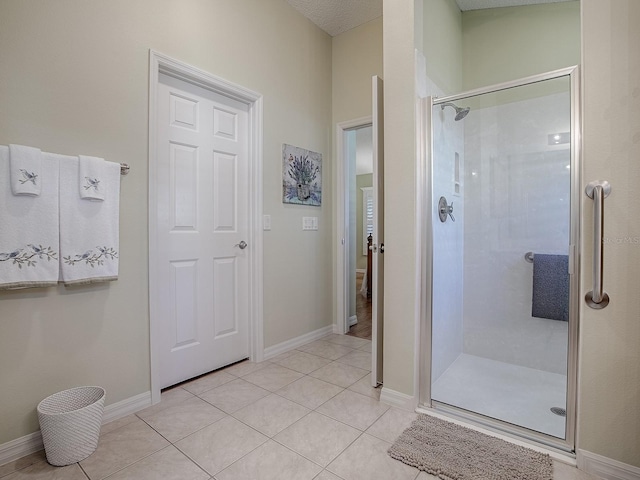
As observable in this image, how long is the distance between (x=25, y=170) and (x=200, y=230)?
101 cm

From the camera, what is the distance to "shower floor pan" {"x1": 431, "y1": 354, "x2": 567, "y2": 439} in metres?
1.74

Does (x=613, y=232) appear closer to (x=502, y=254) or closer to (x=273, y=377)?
(x=502, y=254)

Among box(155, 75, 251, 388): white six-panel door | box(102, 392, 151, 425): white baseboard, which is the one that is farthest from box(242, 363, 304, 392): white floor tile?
box(102, 392, 151, 425): white baseboard

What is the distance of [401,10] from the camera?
1.90 m

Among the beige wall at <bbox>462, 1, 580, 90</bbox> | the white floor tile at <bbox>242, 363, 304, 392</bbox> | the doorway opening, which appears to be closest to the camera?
the white floor tile at <bbox>242, 363, 304, 392</bbox>

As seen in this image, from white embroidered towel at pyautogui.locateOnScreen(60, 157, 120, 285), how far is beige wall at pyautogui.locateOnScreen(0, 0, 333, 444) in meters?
0.08

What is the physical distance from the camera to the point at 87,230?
167 cm

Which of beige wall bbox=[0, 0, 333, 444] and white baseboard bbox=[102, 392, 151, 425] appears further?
white baseboard bbox=[102, 392, 151, 425]

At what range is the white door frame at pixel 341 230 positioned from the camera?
3320 millimetres

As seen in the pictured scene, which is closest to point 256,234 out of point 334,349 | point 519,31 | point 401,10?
point 334,349

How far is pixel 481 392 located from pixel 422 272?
0.88 meters

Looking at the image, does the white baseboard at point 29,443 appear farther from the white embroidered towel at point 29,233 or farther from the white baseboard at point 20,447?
the white embroidered towel at point 29,233

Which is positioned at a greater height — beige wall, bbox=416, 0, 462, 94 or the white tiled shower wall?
beige wall, bbox=416, 0, 462, 94

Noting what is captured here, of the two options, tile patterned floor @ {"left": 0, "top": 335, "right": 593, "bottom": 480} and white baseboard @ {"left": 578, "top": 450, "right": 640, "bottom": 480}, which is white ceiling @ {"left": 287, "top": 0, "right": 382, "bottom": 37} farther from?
white baseboard @ {"left": 578, "top": 450, "right": 640, "bottom": 480}
